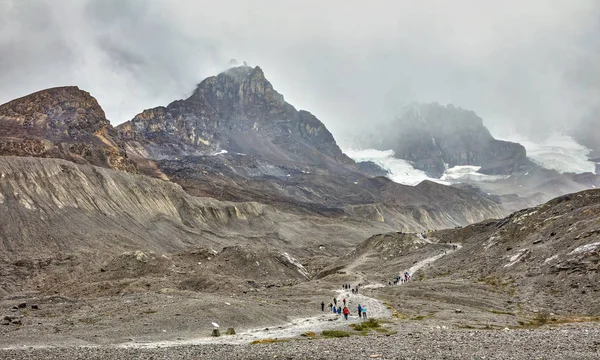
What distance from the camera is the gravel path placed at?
24609mm

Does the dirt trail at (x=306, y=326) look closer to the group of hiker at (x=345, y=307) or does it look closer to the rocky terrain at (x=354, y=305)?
the rocky terrain at (x=354, y=305)

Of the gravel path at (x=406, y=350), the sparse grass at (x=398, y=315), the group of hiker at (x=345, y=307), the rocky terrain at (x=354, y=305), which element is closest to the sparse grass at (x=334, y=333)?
the rocky terrain at (x=354, y=305)

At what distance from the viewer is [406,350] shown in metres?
26.4

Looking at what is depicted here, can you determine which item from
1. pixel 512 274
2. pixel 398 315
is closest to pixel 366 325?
pixel 398 315

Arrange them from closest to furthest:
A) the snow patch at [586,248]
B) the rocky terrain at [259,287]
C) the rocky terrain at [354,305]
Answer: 1. the rocky terrain at [354,305]
2. the rocky terrain at [259,287]
3. the snow patch at [586,248]

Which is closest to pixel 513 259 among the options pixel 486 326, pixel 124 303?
pixel 486 326

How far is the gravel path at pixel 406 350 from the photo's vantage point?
2461 centimetres

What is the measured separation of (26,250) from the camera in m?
119

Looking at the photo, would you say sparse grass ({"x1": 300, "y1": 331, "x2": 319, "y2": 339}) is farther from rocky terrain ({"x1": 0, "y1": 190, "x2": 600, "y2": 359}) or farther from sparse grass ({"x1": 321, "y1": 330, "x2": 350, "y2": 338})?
sparse grass ({"x1": 321, "y1": 330, "x2": 350, "y2": 338})

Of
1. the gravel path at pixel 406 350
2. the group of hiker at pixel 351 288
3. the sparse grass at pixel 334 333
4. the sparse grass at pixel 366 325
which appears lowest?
the sparse grass at pixel 366 325

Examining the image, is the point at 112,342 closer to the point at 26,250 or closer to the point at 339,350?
the point at 339,350

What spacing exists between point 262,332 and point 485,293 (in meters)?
41.7

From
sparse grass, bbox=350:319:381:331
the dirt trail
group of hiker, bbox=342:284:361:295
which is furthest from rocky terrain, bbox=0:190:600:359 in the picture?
group of hiker, bbox=342:284:361:295

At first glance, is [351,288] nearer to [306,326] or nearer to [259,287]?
[259,287]
